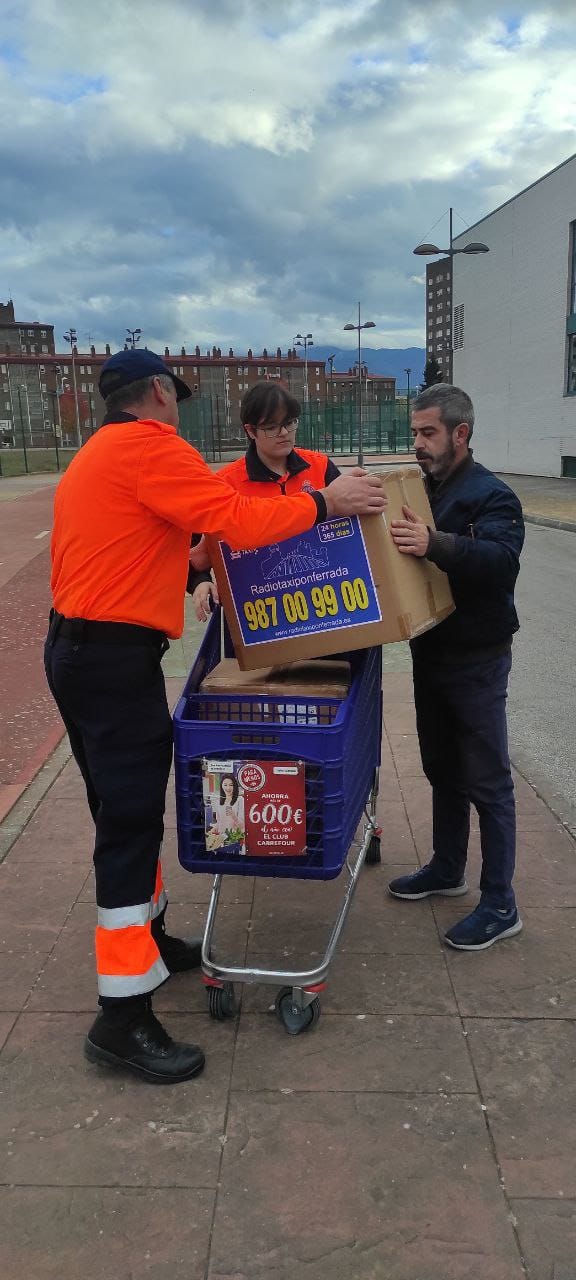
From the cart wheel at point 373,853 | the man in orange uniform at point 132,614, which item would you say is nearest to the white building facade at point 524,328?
the cart wheel at point 373,853

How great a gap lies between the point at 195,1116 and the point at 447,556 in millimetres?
1772

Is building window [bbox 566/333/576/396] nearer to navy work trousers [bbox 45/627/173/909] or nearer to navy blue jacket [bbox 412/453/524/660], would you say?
navy blue jacket [bbox 412/453/524/660]

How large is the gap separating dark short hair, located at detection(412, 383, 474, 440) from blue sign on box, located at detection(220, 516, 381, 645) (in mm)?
642

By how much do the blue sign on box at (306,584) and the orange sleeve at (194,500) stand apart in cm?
20

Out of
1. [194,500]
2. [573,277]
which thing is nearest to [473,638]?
[194,500]

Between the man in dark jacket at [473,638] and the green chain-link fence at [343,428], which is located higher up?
the green chain-link fence at [343,428]

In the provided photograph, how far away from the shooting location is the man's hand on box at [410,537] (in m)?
2.65

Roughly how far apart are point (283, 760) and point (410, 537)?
0.77m

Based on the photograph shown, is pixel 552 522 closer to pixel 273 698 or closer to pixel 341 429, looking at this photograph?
pixel 273 698

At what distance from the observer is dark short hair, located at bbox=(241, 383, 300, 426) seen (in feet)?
10.3

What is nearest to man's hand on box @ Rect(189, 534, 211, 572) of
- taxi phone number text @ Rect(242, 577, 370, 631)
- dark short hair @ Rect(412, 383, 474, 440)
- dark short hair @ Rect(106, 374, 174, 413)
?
taxi phone number text @ Rect(242, 577, 370, 631)

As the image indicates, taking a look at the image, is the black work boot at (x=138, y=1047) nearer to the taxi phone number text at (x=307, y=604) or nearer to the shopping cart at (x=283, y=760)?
the shopping cart at (x=283, y=760)

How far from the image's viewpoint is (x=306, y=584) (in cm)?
265

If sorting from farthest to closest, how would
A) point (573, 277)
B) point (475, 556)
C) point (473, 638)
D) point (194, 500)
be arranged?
point (573, 277) → point (473, 638) → point (475, 556) → point (194, 500)
